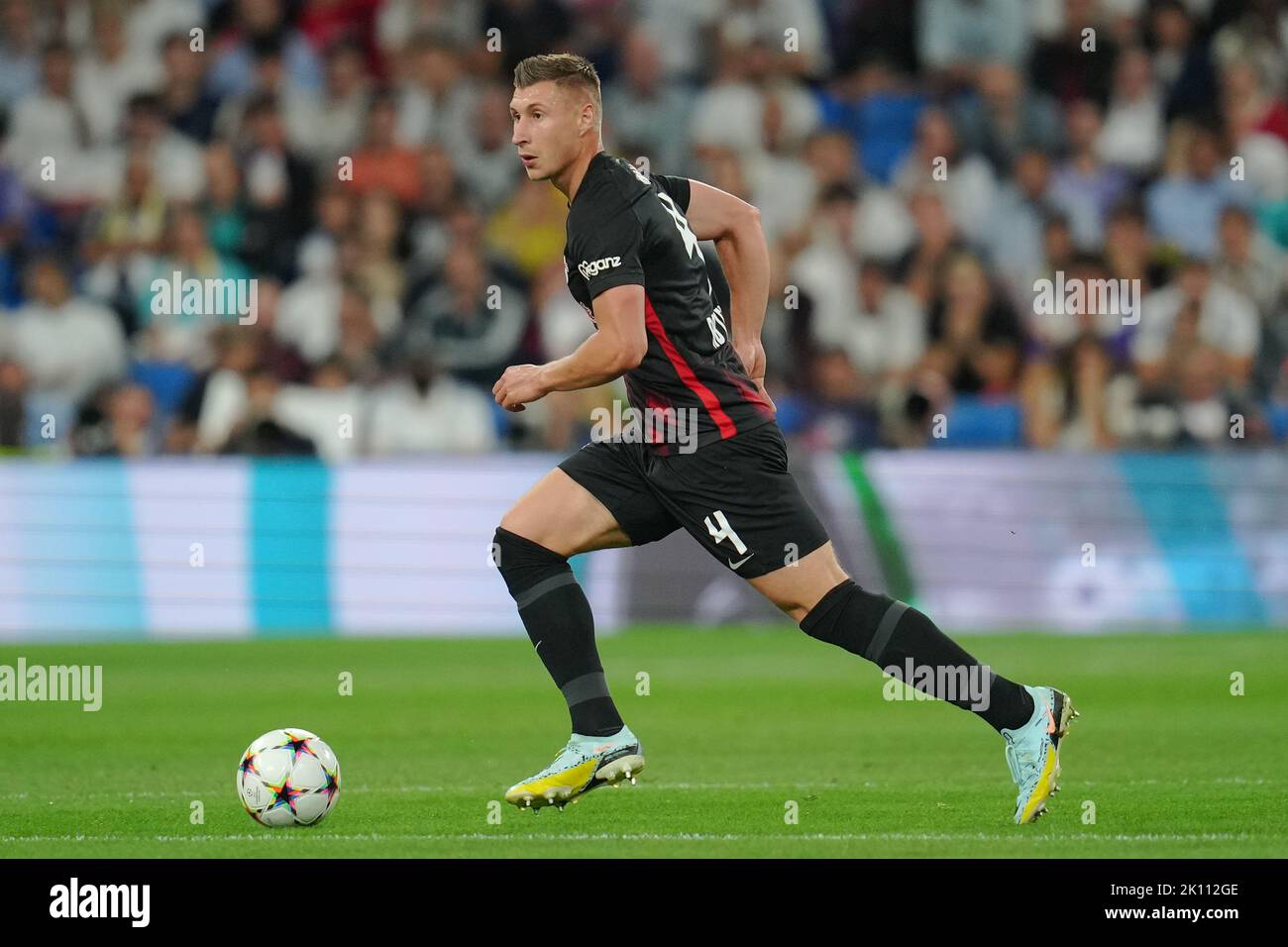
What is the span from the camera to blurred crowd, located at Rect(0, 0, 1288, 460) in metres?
14.8

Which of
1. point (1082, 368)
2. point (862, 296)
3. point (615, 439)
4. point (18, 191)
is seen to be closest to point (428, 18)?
point (18, 191)

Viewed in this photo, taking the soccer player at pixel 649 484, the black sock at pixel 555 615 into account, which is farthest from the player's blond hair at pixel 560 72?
the black sock at pixel 555 615

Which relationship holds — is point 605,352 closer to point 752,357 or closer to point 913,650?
point 752,357

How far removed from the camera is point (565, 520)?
266 inches

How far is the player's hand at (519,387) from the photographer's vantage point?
20.8 ft

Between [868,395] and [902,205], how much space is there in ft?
7.67

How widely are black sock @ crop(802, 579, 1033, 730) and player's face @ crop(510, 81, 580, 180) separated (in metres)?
1.63

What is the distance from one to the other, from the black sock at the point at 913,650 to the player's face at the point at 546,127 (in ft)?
5.35

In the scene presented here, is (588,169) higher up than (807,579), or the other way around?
(588,169)

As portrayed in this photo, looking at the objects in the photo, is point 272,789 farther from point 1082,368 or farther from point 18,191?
point 18,191

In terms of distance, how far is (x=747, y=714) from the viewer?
9883mm

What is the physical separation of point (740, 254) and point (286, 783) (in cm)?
234

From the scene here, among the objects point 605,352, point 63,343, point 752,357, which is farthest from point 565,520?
point 63,343

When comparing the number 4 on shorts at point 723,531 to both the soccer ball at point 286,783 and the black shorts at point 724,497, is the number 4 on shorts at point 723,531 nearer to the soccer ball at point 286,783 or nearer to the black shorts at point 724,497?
the black shorts at point 724,497
